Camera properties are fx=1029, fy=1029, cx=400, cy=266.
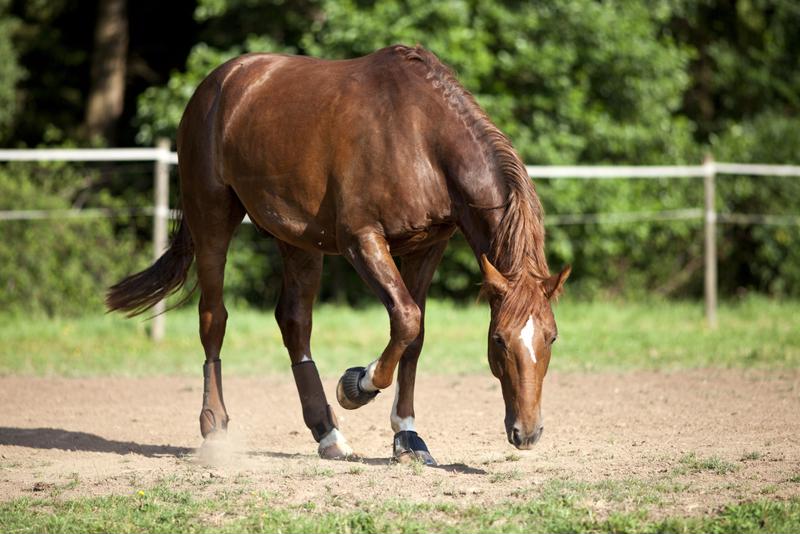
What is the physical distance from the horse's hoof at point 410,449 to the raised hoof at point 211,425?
1.11 m

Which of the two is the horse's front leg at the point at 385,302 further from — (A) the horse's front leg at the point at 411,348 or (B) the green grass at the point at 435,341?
(B) the green grass at the point at 435,341

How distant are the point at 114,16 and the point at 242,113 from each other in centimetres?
1121

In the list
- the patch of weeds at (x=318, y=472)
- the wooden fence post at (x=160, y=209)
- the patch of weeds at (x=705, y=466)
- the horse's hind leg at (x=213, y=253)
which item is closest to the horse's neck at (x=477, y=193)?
the patch of weeds at (x=318, y=472)

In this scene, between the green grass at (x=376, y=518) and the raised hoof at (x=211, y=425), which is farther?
the raised hoof at (x=211, y=425)

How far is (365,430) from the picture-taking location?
21.6 ft

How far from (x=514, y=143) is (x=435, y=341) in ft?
12.1

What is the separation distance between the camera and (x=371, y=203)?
5105mm

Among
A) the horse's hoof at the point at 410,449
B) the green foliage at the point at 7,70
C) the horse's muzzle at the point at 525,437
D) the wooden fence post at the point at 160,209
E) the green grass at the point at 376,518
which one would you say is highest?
the green foliage at the point at 7,70

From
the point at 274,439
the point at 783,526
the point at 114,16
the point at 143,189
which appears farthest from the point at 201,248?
the point at 114,16

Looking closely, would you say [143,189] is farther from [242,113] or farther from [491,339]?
[491,339]

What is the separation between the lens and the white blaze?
179 inches

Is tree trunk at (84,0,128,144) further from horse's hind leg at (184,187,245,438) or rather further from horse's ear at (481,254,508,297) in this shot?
horse's ear at (481,254,508,297)

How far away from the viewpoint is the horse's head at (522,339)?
4.54 metres

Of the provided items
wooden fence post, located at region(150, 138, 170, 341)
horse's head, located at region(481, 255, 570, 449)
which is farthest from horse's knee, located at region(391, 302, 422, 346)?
wooden fence post, located at region(150, 138, 170, 341)
